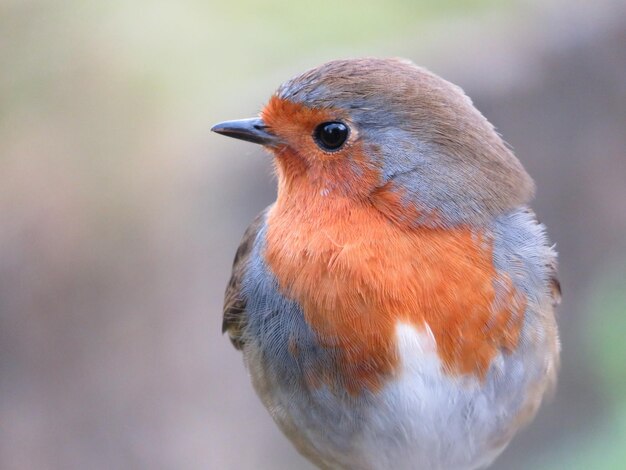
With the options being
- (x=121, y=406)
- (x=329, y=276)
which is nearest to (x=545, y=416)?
(x=121, y=406)

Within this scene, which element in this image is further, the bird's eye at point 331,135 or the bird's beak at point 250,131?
the bird's beak at point 250,131

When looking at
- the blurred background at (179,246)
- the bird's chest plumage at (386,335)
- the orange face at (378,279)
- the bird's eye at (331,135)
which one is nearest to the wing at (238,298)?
the bird's chest plumage at (386,335)

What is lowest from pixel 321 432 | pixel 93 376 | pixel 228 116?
pixel 93 376

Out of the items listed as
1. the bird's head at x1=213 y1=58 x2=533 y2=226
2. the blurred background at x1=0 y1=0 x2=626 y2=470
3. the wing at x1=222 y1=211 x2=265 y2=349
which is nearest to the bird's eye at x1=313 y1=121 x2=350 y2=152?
the bird's head at x1=213 y1=58 x2=533 y2=226

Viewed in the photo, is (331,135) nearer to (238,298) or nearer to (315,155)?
(315,155)

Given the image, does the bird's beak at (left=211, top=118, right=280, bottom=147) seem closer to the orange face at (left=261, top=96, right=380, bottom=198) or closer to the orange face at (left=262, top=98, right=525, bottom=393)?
the orange face at (left=261, top=96, right=380, bottom=198)

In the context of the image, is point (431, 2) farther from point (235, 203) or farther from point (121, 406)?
point (121, 406)

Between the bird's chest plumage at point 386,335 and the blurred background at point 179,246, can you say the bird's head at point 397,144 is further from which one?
the blurred background at point 179,246
